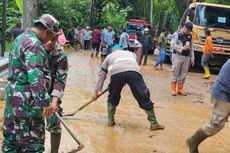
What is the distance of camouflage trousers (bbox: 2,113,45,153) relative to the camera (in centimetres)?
468

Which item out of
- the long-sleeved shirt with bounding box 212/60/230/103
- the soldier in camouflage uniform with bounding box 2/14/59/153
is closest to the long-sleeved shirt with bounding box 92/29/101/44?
the long-sleeved shirt with bounding box 212/60/230/103

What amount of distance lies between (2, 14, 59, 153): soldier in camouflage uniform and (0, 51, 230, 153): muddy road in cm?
220

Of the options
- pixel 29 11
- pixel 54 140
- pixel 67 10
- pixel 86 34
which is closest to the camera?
pixel 54 140

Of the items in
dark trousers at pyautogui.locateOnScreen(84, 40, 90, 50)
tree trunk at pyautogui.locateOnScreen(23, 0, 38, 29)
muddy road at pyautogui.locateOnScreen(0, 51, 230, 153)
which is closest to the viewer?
muddy road at pyautogui.locateOnScreen(0, 51, 230, 153)

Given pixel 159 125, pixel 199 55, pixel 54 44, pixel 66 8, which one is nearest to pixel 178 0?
pixel 66 8

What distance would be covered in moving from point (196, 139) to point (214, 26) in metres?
14.0

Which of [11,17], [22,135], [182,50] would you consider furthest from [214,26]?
[22,135]

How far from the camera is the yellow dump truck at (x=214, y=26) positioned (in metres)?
19.6

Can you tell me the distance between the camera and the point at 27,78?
4.59 m

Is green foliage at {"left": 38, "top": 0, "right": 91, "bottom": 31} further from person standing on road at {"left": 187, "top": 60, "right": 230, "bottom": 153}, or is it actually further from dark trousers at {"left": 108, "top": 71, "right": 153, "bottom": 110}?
person standing on road at {"left": 187, "top": 60, "right": 230, "bottom": 153}

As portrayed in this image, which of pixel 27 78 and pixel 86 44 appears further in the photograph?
pixel 86 44

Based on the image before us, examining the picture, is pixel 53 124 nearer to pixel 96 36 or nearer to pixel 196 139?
pixel 196 139

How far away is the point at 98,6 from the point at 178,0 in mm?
8518

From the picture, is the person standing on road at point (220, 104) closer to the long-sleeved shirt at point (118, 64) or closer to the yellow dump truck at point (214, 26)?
the long-sleeved shirt at point (118, 64)
